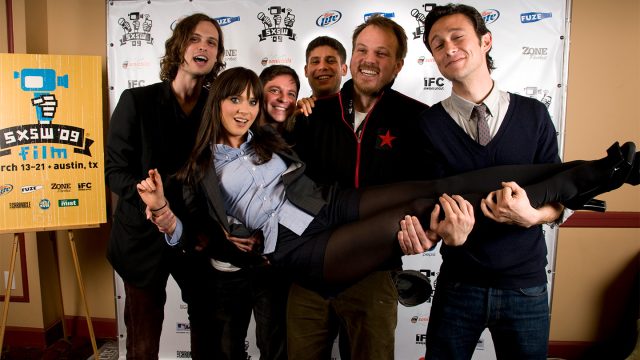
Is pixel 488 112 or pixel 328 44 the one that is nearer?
pixel 488 112

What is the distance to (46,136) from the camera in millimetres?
2688

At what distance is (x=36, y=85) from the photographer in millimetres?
2682

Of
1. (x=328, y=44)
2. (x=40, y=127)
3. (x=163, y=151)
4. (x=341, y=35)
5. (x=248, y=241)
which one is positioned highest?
(x=341, y=35)

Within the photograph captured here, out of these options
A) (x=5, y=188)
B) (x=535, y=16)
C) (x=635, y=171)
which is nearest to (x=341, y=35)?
(x=535, y=16)

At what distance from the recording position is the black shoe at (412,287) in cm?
200

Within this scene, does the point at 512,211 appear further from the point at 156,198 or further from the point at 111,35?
the point at 111,35

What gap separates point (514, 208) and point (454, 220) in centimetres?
21

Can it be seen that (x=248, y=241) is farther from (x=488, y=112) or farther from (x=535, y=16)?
(x=535, y=16)

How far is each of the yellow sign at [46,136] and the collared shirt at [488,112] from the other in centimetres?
224

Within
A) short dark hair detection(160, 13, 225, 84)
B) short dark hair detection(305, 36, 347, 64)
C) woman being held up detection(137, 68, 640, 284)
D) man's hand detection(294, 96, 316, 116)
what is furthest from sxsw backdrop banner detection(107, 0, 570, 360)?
woman being held up detection(137, 68, 640, 284)

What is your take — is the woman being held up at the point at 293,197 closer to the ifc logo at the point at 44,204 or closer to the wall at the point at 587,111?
the ifc logo at the point at 44,204

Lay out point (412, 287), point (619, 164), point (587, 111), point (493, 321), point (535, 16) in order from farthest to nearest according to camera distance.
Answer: point (587, 111)
point (535, 16)
point (412, 287)
point (493, 321)
point (619, 164)

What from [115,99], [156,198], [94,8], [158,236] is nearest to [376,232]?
[156,198]

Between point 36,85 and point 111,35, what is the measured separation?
62 centimetres
